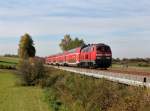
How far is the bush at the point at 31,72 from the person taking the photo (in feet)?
228

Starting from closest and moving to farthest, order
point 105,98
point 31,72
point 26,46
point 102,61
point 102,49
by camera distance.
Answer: point 105,98
point 102,61
point 102,49
point 31,72
point 26,46

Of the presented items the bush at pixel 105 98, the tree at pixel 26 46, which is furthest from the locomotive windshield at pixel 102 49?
the tree at pixel 26 46

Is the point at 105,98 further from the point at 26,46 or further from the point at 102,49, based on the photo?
the point at 26,46

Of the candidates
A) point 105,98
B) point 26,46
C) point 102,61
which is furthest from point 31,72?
point 26,46

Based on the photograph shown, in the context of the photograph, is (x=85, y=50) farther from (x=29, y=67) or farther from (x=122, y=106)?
(x=122, y=106)

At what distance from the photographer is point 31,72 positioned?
2758 inches

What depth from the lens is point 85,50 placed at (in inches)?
2335

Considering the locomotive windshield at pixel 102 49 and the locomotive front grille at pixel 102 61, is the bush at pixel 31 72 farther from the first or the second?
the locomotive front grille at pixel 102 61

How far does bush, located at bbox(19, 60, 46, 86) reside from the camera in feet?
228

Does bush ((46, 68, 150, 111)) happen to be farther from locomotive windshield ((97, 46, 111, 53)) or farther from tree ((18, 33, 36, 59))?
tree ((18, 33, 36, 59))

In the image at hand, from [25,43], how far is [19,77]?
119 metres

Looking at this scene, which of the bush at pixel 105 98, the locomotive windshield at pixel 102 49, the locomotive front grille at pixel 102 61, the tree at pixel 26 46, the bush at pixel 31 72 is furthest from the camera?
the tree at pixel 26 46

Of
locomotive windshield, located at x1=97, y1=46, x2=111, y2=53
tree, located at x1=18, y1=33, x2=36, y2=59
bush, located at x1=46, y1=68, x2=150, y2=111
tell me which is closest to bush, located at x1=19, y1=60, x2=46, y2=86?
Result: locomotive windshield, located at x1=97, y1=46, x2=111, y2=53

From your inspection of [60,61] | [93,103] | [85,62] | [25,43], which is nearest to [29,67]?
[85,62]
